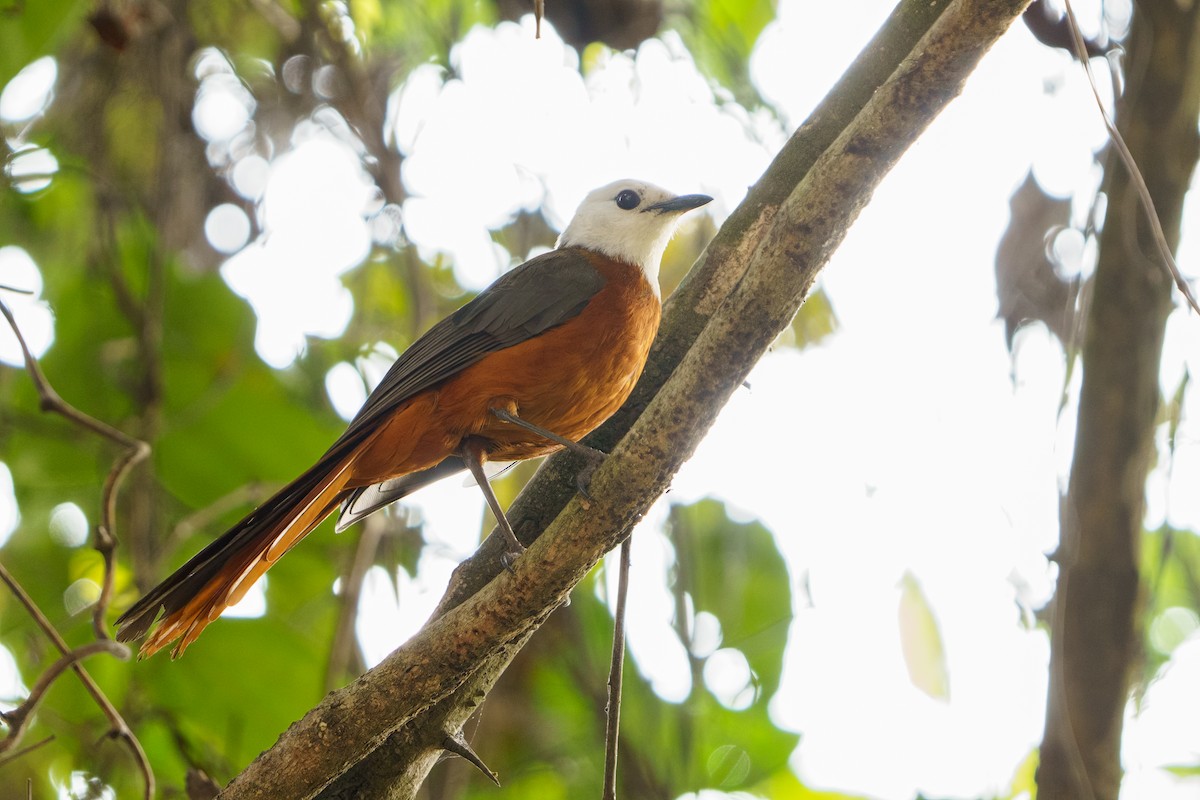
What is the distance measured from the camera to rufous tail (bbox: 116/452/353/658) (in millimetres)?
2777

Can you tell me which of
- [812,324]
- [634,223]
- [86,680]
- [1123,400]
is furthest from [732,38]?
[86,680]

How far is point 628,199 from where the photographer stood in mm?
4156

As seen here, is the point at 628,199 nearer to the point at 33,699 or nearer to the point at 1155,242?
the point at 1155,242

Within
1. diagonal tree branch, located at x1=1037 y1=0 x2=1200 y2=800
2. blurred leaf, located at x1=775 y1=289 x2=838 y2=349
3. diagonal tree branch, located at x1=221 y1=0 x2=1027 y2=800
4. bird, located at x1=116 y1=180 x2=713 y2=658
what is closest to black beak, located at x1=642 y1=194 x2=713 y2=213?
bird, located at x1=116 y1=180 x2=713 y2=658

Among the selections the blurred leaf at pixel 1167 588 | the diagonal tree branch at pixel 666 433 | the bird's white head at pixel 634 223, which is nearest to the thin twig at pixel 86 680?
the diagonal tree branch at pixel 666 433

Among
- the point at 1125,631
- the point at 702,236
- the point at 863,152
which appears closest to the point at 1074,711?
the point at 1125,631

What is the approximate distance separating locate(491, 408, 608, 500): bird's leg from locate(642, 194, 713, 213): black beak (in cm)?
118

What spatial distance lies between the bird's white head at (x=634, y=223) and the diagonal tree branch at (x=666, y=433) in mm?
1666

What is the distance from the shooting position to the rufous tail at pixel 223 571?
109 inches

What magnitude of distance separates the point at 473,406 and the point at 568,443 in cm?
48

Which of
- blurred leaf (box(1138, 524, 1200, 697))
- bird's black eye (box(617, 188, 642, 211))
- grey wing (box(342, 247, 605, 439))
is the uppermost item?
bird's black eye (box(617, 188, 642, 211))

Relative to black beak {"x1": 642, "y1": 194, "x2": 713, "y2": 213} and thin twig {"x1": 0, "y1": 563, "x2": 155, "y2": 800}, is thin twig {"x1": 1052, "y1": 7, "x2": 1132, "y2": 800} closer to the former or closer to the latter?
black beak {"x1": 642, "y1": 194, "x2": 713, "y2": 213}

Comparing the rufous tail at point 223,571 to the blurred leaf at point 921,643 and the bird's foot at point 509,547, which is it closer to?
the bird's foot at point 509,547

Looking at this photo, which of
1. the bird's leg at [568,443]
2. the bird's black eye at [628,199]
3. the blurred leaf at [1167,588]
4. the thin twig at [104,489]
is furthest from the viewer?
the bird's black eye at [628,199]
